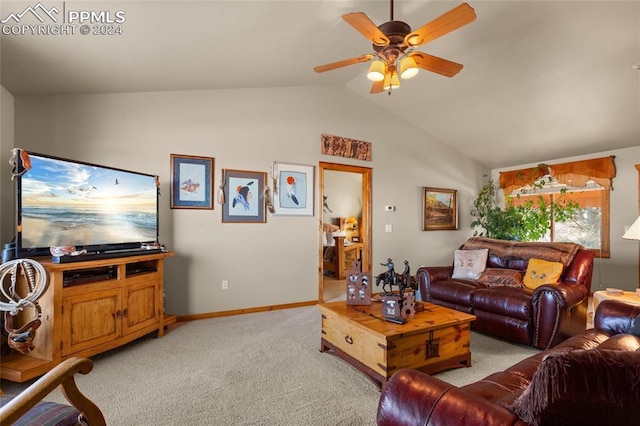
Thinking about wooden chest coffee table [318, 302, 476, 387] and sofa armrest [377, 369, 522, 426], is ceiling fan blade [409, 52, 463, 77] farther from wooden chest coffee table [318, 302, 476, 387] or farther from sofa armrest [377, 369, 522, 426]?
sofa armrest [377, 369, 522, 426]

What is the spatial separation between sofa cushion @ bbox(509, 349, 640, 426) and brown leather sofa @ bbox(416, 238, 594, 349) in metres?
2.32

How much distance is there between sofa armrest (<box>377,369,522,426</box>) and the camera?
97 cm

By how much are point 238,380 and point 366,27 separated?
2.66m

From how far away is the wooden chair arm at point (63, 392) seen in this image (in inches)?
39.3

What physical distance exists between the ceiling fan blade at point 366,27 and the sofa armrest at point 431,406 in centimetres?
201

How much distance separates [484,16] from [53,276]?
4235 mm

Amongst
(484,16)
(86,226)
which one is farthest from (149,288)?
(484,16)

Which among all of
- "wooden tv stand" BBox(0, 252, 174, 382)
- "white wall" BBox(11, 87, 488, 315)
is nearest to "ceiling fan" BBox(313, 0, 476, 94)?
"white wall" BBox(11, 87, 488, 315)

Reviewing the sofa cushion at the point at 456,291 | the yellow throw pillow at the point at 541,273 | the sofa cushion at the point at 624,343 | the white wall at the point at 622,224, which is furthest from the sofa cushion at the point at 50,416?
the white wall at the point at 622,224

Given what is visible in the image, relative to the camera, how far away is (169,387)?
7.32 ft

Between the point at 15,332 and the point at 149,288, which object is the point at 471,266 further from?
the point at 15,332

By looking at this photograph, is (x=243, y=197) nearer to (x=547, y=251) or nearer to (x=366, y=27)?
(x=366, y=27)

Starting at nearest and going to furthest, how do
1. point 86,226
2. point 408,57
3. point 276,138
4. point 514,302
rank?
point 408,57 < point 86,226 < point 514,302 < point 276,138

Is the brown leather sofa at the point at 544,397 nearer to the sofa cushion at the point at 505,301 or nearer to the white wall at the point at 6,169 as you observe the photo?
the sofa cushion at the point at 505,301
